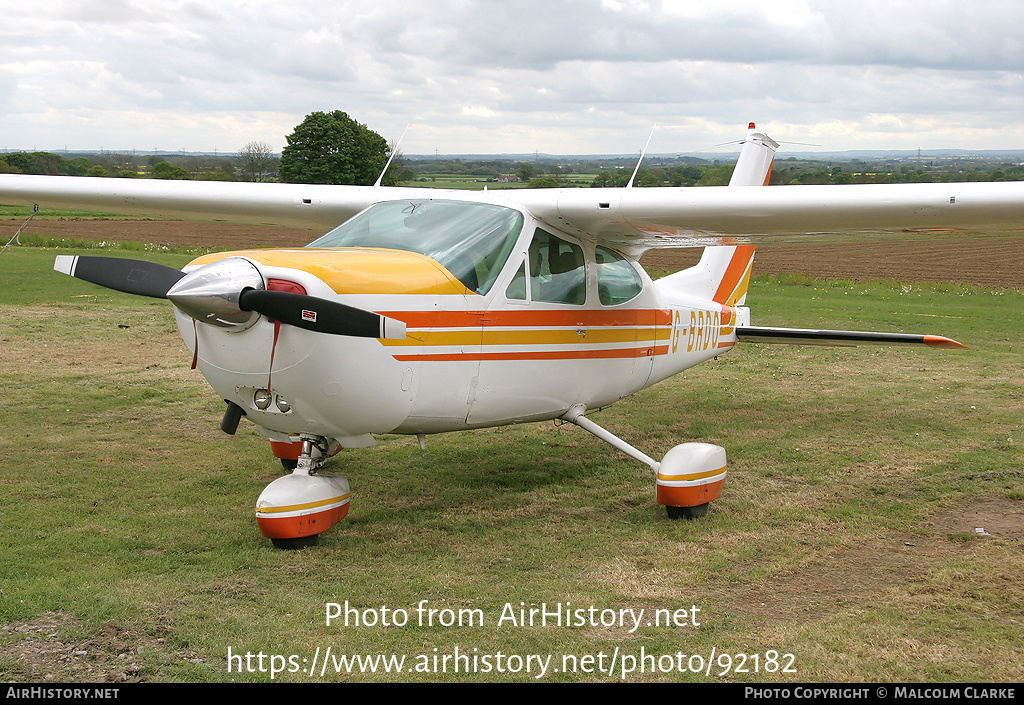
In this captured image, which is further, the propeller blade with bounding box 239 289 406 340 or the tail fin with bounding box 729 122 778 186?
the tail fin with bounding box 729 122 778 186

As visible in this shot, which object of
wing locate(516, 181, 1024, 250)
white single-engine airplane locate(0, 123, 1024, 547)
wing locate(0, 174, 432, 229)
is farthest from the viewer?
wing locate(0, 174, 432, 229)

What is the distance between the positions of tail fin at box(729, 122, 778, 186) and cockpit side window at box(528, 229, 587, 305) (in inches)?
123

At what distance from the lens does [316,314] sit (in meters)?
4.24

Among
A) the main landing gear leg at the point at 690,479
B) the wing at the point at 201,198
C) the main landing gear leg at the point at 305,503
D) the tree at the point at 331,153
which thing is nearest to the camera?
the main landing gear leg at the point at 305,503

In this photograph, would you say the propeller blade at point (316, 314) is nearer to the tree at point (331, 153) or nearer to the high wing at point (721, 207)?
the high wing at point (721, 207)

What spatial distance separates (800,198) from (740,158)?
3496mm

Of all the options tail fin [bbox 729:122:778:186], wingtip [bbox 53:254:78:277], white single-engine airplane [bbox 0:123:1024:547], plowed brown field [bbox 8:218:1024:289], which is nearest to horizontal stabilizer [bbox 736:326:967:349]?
white single-engine airplane [bbox 0:123:1024:547]

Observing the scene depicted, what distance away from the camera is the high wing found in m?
5.26

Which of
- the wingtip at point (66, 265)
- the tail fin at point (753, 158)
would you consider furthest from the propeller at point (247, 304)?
the tail fin at point (753, 158)

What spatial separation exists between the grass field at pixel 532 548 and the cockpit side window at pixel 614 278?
4.92 feet

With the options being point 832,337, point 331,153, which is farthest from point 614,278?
point 331,153

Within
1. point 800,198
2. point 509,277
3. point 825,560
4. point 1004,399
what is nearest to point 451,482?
point 509,277

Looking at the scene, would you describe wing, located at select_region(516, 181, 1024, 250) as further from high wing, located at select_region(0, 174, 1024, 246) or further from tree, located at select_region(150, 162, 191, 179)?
tree, located at select_region(150, 162, 191, 179)

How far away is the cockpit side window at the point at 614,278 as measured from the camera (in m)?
6.64
